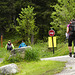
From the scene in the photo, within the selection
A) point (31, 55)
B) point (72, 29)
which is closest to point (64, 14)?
point (72, 29)

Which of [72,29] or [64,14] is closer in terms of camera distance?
[72,29]

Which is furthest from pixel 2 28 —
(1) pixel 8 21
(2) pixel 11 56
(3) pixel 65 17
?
(2) pixel 11 56

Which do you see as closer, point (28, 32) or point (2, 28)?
point (28, 32)

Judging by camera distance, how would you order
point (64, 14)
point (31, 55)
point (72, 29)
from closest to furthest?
point (72, 29) < point (31, 55) < point (64, 14)

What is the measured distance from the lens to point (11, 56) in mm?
7746

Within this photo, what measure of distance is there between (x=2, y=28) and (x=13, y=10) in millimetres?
4921

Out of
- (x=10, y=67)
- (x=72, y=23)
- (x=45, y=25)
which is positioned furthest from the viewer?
(x=45, y=25)

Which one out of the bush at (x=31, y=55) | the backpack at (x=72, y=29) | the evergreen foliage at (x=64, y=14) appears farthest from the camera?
the evergreen foliage at (x=64, y=14)

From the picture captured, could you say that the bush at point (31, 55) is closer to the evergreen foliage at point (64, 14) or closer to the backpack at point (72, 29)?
the backpack at point (72, 29)

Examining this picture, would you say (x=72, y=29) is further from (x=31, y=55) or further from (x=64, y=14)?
(x=64, y=14)

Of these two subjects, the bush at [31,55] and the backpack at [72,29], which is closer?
the backpack at [72,29]

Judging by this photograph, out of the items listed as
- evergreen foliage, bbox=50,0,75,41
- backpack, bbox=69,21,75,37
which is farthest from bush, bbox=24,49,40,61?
evergreen foliage, bbox=50,0,75,41

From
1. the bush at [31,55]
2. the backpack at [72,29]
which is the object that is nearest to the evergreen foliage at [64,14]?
the backpack at [72,29]

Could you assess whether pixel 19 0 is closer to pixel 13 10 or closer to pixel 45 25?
pixel 13 10
